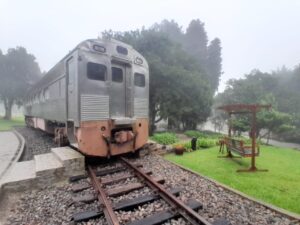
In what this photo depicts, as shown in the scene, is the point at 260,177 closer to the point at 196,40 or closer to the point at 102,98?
the point at 102,98

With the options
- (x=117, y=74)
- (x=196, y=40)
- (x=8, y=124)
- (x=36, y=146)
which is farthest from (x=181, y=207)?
(x=196, y=40)

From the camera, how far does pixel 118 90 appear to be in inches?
251

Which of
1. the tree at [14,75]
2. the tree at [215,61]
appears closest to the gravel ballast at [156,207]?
the tree at [215,61]

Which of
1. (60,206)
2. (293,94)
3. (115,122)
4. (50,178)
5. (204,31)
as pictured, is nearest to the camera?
(60,206)

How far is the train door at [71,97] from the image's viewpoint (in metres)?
5.61

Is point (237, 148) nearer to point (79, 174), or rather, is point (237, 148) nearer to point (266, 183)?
point (266, 183)

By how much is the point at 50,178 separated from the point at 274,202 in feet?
14.8

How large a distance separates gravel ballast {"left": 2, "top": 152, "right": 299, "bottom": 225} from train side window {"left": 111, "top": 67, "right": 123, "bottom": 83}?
3.07 metres

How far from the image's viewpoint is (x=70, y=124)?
A: 6.17 metres

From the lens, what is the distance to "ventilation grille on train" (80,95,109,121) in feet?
17.7

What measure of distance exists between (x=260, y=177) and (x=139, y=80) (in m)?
4.52

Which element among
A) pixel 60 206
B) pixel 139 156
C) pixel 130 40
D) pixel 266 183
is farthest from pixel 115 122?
pixel 130 40

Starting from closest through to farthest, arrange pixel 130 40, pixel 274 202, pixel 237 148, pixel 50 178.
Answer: pixel 274 202
pixel 50 178
pixel 237 148
pixel 130 40

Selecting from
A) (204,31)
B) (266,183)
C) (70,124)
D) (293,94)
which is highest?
(204,31)
